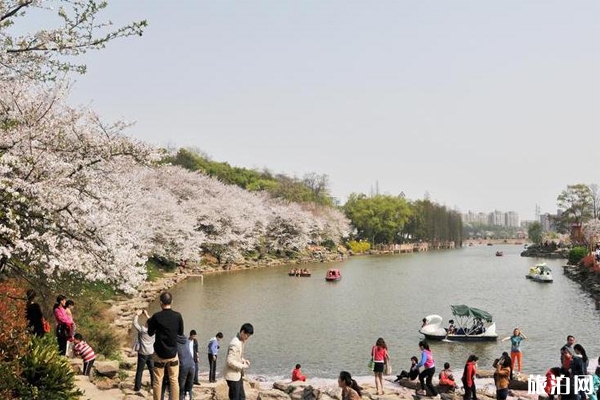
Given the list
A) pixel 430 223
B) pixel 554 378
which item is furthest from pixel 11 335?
pixel 430 223

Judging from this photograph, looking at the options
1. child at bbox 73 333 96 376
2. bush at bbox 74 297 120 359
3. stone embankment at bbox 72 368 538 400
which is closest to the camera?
stone embankment at bbox 72 368 538 400

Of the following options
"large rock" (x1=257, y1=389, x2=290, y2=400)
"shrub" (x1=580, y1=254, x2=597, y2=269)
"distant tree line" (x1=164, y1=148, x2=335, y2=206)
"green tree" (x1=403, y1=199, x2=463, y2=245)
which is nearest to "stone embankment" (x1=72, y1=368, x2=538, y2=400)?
"large rock" (x1=257, y1=389, x2=290, y2=400)

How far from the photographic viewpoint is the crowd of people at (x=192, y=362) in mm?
8344

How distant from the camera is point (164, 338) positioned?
821cm

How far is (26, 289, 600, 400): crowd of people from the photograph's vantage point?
8.34 m

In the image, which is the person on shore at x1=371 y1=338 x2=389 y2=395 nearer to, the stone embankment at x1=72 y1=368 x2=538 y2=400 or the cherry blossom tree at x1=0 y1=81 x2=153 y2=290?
the stone embankment at x1=72 y1=368 x2=538 y2=400

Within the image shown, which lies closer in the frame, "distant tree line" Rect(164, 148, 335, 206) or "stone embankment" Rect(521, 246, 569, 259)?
"stone embankment" Rect(521, 246, 569, 259)

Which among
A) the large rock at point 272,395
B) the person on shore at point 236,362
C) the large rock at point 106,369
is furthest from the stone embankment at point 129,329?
the person on shore at point 236,362

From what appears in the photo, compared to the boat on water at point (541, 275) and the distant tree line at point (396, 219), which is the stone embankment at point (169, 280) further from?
the boat on water at point (541, 275)

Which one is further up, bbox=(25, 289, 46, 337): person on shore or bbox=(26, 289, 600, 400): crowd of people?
bbox=(25, 289, 46, 337): person on shore

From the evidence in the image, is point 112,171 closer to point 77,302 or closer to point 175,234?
point 77,302

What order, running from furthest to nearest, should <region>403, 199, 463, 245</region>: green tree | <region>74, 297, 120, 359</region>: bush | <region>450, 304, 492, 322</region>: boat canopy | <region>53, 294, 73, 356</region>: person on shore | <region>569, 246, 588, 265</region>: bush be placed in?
<region>403, 199, 463, 245</region>: green tree → <region>569, 246, 588, 265</region>: bush → <region>450, 304, 492, 322</region>: boat canopy → <region>74, 297, 120, 359</region>: bush → <region>53, 294, 73, 356</region>: person on shore

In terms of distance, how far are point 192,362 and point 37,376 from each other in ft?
9.18

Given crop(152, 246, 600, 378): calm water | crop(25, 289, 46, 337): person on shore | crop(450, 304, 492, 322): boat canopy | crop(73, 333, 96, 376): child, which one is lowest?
crop(152, 246, 600, 378): calm water
